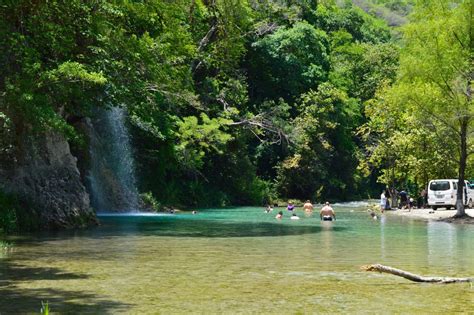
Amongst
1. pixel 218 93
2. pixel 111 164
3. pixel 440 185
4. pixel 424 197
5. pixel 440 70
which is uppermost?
pixel 218 93

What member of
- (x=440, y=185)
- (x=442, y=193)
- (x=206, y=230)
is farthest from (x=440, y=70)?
(x=206, y=230)

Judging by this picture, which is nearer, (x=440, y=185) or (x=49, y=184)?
(x=49, y=184)

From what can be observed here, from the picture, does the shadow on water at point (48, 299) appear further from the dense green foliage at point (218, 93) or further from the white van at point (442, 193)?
the white van at point (442, 193)

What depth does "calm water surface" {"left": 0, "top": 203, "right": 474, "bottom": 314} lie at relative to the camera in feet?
33.4

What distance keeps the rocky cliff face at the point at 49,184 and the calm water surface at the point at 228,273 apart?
73.8 inches

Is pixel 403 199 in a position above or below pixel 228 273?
above

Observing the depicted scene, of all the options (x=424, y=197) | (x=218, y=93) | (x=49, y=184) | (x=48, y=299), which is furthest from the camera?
(x=218, y=93)

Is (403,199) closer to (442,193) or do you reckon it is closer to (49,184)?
(442,193)

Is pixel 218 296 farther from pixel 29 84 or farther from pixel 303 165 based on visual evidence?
pixel 303 165

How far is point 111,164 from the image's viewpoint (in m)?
42.2

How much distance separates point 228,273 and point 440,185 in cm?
3143

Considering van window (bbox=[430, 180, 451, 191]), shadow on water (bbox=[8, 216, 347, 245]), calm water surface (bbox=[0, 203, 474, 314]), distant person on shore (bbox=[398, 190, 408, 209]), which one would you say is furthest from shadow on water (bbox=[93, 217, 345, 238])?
distant person on shore (bbox=[398, 190, 408, 209])

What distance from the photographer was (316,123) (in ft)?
203

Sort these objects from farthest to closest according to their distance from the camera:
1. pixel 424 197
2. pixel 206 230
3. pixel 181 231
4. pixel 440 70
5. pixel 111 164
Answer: pixel 424 197, pixel 111 164, pixel 440 70, pixel 206 230, pixel 181 231
